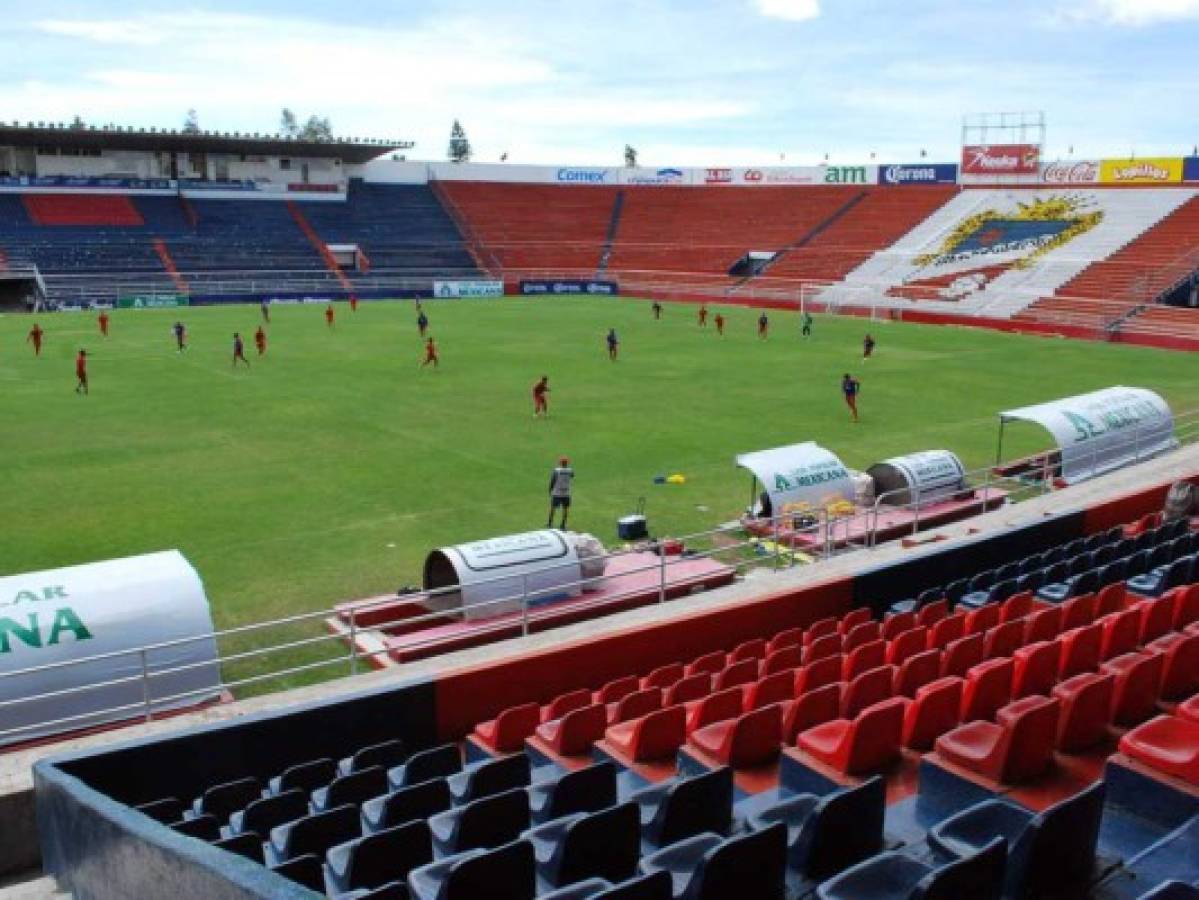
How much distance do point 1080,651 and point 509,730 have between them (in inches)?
165

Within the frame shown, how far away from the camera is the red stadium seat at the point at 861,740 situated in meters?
6.64

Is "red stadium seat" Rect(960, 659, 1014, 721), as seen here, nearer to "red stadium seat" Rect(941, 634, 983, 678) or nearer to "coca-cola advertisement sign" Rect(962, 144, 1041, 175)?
"red stadium seat" Rect(941, 634, 983, 678)

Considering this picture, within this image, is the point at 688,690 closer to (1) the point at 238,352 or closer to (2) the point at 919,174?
(1) the point at 238,352

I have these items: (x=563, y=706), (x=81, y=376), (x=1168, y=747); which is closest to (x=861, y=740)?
(x=1168, y=747)

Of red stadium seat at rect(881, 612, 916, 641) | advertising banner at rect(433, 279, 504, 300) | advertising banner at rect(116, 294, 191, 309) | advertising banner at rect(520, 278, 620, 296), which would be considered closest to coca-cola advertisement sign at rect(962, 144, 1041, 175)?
advertising banner at rect(520, 278, 620, 296)

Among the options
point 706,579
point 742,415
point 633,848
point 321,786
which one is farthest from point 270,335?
point 633,848

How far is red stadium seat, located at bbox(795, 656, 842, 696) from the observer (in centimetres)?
852

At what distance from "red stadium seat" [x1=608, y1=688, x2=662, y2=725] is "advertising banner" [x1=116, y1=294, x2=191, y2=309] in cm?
5950

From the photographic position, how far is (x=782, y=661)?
966 cm

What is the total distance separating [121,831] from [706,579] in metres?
10.8

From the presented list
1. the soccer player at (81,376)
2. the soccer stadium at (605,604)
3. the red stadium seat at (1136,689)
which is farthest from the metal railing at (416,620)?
the soccer player at (81,376)

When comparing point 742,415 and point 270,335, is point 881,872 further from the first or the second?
point 270,335

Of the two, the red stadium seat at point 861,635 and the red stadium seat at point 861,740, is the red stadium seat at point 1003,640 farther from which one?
the red stadium seat at point 861,740

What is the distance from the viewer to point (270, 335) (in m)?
48.1
